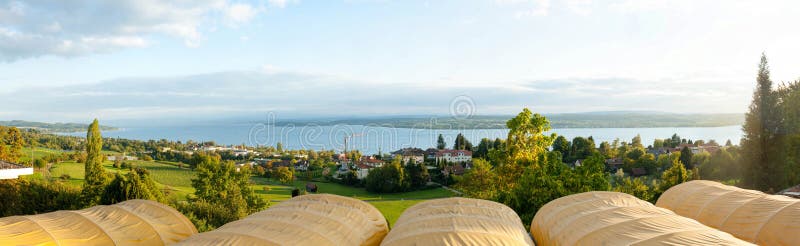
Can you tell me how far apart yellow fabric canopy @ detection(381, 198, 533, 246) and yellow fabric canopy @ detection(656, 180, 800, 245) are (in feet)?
12.8

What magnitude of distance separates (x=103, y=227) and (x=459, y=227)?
542cm

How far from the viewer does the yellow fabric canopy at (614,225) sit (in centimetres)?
439

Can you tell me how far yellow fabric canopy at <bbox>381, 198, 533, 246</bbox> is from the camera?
455 cm

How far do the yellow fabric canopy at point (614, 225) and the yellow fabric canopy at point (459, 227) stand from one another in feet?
1.93

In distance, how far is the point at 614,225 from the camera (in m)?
5.13

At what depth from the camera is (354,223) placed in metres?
6.57

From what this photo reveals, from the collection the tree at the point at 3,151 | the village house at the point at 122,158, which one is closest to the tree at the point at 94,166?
the tree at the point at 3,151

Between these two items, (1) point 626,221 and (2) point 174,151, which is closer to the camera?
(1) point 626,221

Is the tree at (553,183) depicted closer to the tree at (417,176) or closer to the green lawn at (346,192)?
the green lawn at (346,192)

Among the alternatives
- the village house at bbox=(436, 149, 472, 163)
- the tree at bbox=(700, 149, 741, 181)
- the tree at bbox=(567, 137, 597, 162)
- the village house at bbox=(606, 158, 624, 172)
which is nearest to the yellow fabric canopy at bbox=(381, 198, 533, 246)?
the tree at bbox=(700, 149, 741, 181)

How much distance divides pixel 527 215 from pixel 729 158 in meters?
29.9

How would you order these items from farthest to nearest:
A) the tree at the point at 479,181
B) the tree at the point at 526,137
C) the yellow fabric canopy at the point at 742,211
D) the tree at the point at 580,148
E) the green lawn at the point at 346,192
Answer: the tree at the point at 580,148
the green lawn at the point at 346,192
the tree at the point at 479,181
the tree at the point at 526,137
the yellow fabric canopy at the point at 742,211

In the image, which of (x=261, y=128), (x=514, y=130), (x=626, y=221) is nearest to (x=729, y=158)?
(x=514, y=130)

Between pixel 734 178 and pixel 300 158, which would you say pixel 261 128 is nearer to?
pixel 300 158
